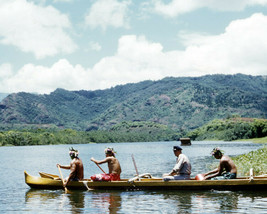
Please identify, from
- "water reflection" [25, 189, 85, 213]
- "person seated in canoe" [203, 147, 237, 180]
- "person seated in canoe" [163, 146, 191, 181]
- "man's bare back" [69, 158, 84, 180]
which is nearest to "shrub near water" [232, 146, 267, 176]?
"person seated in canoe" [203, 147, 237, 180]

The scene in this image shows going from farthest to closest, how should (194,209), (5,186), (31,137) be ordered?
(31,137) → (5,186) → (194,209)

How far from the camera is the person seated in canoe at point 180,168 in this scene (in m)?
21.6

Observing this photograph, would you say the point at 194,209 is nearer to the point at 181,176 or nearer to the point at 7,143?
the point at 181,176

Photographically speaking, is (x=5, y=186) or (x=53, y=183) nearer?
(x=53, y=183)

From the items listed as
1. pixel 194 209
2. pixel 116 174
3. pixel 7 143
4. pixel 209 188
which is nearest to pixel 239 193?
pixel 209 188

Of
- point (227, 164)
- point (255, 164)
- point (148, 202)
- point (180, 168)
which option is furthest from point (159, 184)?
point (255, 164)

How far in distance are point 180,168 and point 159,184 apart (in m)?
1.67

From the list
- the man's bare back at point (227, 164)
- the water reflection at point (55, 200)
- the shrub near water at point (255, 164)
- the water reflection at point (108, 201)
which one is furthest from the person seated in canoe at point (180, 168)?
the shrub near water at point (255, 164)

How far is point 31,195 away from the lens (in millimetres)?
24234

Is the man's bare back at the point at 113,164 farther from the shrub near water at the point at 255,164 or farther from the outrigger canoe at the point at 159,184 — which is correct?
the shrub near water at the point at 255,164

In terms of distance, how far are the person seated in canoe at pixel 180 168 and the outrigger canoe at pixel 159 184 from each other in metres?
0.27

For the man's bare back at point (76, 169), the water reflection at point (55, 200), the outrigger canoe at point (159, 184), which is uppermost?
the man's bare back at point (76, 169)

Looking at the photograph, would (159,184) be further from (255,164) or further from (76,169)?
(255,164)

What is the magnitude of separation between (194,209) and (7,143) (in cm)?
15200
